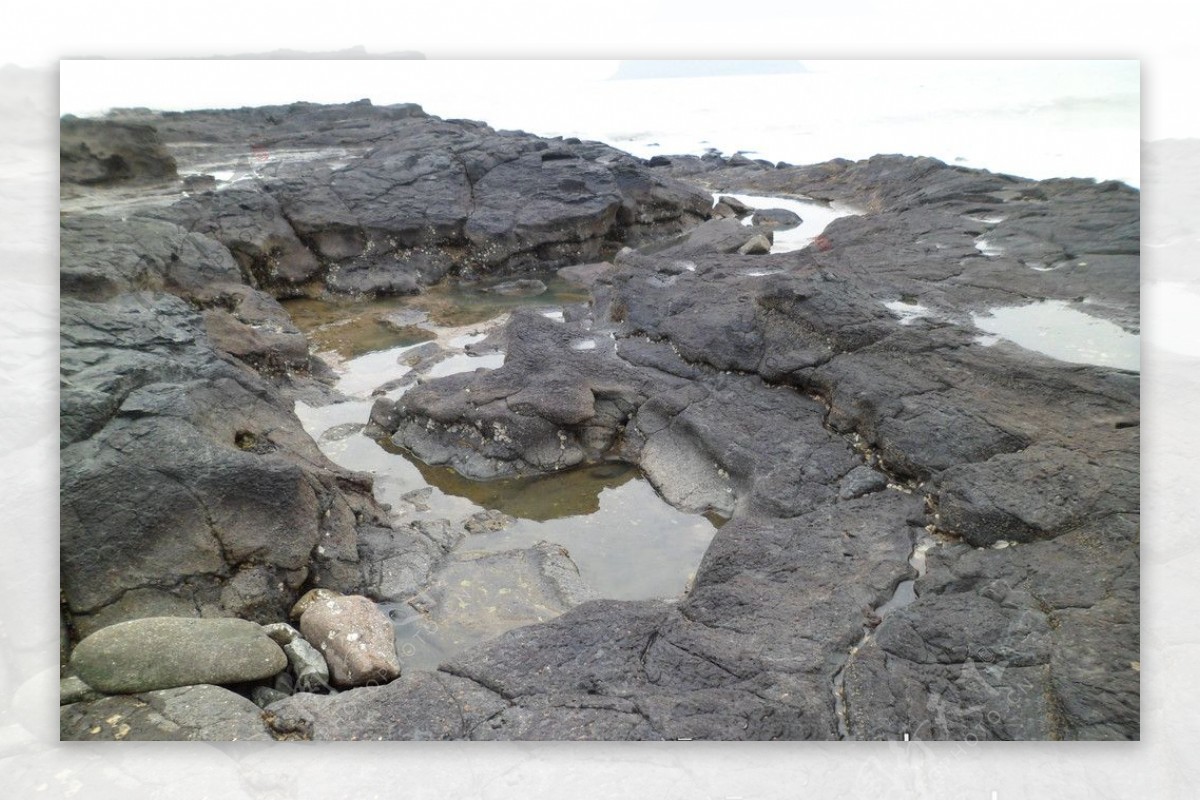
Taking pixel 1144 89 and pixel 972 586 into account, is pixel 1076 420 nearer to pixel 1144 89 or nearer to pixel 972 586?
pixel 972 586

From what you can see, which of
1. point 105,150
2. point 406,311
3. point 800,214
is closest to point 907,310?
point 105,150

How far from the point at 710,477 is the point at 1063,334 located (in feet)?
6.60

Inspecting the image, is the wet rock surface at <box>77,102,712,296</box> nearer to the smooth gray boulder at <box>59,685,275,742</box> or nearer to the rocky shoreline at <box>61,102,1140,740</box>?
the rocky shoreline at <box>61,102,1140,740</box>

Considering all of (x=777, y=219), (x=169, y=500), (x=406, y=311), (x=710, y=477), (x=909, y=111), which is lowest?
(x=710, y=477)

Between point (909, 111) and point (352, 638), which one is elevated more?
point (909, 111)

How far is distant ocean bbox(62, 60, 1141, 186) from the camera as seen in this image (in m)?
3.43

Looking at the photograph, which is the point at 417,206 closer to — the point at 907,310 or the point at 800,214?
the point at 800,214

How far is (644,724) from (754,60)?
2624mm

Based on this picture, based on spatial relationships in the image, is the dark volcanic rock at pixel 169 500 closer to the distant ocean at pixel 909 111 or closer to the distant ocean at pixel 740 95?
the distant ocean at pixel 740 95

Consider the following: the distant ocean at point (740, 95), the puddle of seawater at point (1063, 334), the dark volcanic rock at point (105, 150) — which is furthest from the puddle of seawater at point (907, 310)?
the dark volcanic rock at point (105, 150)

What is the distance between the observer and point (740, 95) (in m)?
3.76

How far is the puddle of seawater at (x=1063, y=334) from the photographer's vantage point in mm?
3723

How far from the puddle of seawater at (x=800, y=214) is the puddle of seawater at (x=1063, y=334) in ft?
15.1

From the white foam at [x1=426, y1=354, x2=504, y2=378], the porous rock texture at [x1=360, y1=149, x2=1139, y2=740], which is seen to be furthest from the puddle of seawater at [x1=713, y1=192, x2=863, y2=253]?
the white foam at [x1=426, y1=354, x2=504, y2=378]
